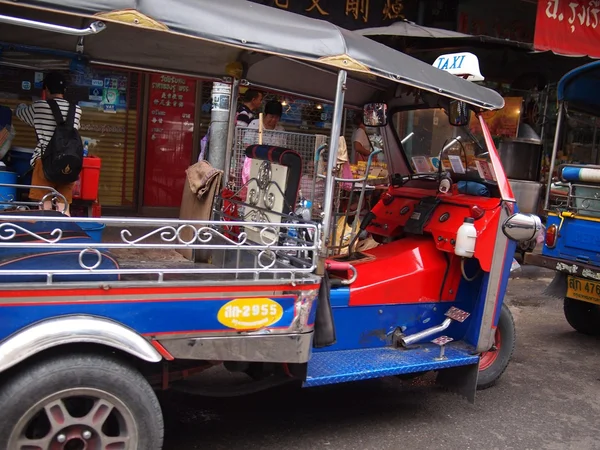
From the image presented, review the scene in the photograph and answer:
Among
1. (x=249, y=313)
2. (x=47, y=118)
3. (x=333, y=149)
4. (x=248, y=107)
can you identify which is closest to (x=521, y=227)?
(x=333, y=149)

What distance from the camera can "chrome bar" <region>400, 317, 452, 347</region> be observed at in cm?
404

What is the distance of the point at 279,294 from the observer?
10.3 feet

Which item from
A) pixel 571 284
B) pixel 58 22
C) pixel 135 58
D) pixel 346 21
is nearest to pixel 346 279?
pixel 135 58

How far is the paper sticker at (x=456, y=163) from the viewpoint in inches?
180

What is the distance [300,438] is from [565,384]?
241cm

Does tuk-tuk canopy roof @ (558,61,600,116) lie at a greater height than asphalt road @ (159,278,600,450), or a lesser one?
greater

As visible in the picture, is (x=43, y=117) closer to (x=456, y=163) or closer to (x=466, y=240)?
(x=456, y=163)

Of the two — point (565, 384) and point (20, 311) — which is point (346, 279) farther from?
point (565, 384)

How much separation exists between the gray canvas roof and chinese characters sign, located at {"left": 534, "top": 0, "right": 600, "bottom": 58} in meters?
5.01

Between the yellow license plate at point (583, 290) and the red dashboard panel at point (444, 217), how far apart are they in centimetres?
201

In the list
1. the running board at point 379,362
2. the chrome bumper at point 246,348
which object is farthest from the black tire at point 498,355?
the chrome bumper at point 246,348

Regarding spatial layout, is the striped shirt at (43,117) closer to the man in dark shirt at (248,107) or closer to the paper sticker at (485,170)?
the man in dark shirt at (248,107)

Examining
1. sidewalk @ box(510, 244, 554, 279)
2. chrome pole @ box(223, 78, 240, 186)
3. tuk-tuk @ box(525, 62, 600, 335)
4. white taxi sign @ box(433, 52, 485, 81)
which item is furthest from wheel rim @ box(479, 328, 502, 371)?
sidewalk @ box(510, 244, 554, 279)

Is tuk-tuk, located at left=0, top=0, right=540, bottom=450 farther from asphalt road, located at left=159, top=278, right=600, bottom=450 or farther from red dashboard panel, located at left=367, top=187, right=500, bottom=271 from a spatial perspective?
asphalt road, located at left=159, top=278, right=600, bottom=450
